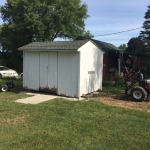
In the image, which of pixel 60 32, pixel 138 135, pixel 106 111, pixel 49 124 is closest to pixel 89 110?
pixel 106 111

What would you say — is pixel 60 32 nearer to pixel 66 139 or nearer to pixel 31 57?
pixel 31 57

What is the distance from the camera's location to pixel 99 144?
411cm

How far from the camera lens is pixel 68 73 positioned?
880 centimetres

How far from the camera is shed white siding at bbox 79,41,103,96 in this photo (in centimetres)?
873

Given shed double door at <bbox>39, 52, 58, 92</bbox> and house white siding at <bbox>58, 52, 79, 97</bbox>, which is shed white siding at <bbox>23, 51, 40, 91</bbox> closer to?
shed double door at <bbox>39, 52, 58, 92</bbox>

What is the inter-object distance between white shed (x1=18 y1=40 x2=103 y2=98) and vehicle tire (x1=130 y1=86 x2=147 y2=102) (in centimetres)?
215

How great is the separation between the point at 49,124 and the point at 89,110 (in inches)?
71.0

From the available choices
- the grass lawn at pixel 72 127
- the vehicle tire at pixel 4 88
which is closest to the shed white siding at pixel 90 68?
the grass lawn at pixel 72 127

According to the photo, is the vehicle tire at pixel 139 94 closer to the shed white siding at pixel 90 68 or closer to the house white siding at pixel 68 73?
the shed white siding at pixel 90 68

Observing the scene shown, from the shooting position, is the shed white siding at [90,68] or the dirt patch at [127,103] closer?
the dirt patch at [127,103]

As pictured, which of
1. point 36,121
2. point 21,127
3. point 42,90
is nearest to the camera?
point 21,127

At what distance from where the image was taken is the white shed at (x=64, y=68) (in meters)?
8.61

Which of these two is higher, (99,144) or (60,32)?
(60,32)

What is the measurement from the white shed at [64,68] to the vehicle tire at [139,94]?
2.15m
